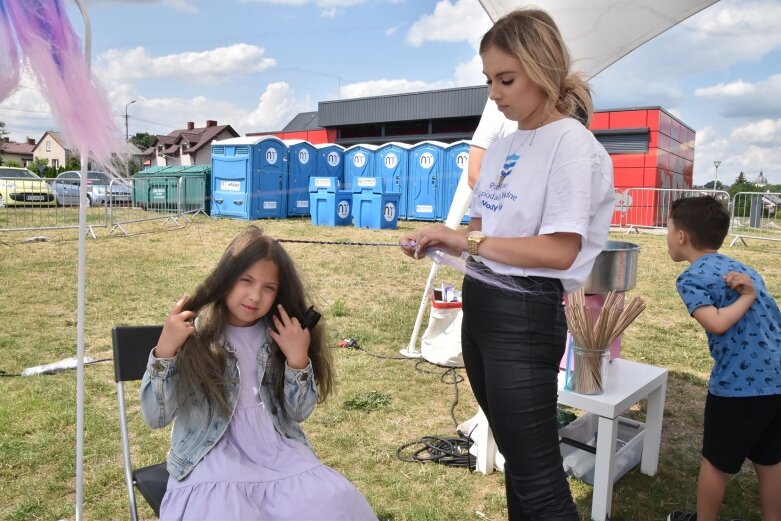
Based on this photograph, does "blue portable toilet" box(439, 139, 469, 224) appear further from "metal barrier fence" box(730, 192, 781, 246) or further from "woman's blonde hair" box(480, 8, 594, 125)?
"woman's blonde hair" box(480, 8, 594, 125)

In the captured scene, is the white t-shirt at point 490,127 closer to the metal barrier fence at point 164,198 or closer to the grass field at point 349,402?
the grass field at point 349,402

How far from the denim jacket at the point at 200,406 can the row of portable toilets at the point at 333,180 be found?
9.93 metres

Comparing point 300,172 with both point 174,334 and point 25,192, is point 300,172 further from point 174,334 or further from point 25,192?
point 174,334

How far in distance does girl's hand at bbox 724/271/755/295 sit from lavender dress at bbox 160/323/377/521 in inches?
56.8

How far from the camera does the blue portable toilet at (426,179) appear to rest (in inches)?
612

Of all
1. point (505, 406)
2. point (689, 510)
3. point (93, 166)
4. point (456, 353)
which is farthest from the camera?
point (456, 353)

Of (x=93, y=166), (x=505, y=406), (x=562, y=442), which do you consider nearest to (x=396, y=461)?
(x=562, y=442)

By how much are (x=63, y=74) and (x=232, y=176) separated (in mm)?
12429

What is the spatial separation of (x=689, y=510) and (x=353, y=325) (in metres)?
3.39

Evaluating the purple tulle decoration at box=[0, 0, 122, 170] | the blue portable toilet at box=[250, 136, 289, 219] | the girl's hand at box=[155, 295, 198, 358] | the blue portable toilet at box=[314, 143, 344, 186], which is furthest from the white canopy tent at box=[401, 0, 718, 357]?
the blue portable toilet at box=[314, 143, 344, 186]

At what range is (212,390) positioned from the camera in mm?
1682

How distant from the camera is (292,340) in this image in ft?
5.81

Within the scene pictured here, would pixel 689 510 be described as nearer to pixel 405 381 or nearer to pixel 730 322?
pixel 730 322

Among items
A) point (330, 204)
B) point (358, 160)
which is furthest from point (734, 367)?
point (358, 160)
